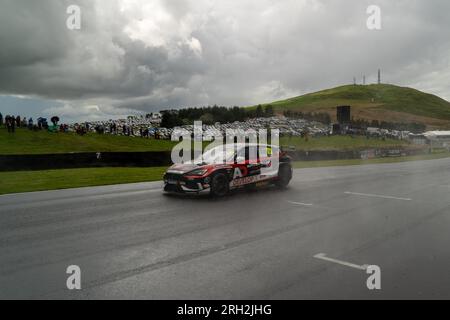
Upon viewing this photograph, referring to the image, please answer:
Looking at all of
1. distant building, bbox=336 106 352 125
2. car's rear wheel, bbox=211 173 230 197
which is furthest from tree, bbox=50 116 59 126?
distant building, bbox=336 106 352 125

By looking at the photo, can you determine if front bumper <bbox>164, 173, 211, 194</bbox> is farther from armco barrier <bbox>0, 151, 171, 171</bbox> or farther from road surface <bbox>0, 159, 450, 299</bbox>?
armco barrier <bbox>0, 151, 171, 171</bbox>

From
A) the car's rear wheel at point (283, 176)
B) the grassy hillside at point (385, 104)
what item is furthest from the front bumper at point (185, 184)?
the grassy hillside at point (385, 104)

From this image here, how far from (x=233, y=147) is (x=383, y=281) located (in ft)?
22.6

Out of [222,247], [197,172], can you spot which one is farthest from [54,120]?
[222,247]

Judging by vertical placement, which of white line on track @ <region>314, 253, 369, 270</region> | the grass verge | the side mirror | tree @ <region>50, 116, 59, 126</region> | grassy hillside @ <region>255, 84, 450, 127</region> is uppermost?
grassy hillside @ <region>255, 84, 450, 127</region>

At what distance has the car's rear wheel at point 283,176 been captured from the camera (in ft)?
38.9

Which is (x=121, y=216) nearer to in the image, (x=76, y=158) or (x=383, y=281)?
(x=383, y=281)

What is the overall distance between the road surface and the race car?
442 mm

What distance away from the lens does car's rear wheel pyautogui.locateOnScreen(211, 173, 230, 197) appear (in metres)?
9.62

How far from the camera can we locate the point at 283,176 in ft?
39.2

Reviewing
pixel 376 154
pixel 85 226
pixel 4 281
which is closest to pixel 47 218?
pixel 85 226

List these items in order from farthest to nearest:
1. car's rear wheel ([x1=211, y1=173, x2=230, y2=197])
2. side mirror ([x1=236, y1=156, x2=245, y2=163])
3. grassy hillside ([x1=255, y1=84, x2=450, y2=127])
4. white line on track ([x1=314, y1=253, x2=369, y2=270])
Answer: grassy hillside ([x1=255, y1=84, x2=450, y2=127])
side mirror ([x1=236, y1=156, x2=245, y2=163])
car's rear wheel ([x1=211, y1=173, x2=230, y2=197])
white line on track ([x1=314, y1=253, x2=369, y2=270])

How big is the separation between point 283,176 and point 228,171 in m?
2.69

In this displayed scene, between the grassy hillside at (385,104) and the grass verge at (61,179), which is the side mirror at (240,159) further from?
the grassy hillside at (385,104)
